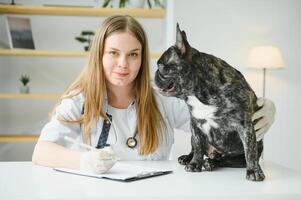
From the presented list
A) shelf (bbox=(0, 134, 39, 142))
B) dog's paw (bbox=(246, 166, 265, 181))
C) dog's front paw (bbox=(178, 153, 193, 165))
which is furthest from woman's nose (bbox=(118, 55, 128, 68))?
shelf (bbox=(0, 134, 39, 142))

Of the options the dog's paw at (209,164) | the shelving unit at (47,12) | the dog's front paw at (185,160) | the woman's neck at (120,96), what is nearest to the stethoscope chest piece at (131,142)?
the woman's neck at (120,96)

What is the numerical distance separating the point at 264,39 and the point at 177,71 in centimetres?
271

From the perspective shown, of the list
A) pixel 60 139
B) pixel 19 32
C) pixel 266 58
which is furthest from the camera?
pixel 19 32

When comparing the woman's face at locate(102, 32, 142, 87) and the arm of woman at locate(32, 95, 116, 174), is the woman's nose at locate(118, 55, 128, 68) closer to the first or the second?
the woman's face at locate(102, 32, 142, 87)

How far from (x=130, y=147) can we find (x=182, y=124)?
0.97 ft

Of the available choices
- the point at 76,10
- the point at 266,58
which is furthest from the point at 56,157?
the point at 266,58

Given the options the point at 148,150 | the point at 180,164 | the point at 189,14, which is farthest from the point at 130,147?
the point at 189,14

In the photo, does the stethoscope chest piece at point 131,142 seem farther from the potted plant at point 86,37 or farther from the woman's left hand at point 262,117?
the potted plant at point 86,37

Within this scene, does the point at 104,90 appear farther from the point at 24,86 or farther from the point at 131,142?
the point at 24,86

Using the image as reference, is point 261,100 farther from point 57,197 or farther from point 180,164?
point 57,197

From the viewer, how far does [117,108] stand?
5.36 ft

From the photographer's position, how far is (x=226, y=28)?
11.8 feet

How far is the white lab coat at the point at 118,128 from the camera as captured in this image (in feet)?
4.80

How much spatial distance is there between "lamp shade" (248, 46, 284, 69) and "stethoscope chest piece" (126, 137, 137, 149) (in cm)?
207
